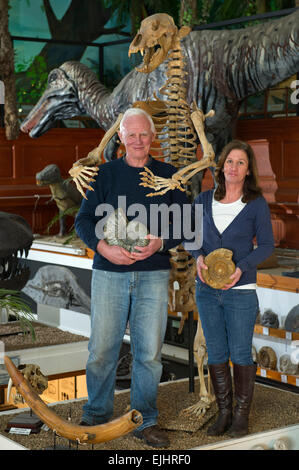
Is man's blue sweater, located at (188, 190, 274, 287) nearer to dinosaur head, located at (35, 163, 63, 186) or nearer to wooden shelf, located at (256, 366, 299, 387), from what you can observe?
wooden shelf, located at (256, 366, 299, 387)

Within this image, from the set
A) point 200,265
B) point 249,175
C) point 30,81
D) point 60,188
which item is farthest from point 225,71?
point 30,81

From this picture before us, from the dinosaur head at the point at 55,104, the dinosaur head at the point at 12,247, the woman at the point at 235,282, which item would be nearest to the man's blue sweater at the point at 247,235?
the woman at the point at 235,282

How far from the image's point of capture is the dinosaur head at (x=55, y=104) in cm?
602

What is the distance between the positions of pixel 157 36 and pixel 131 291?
1.29m

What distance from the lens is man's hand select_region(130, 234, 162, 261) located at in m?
2.94

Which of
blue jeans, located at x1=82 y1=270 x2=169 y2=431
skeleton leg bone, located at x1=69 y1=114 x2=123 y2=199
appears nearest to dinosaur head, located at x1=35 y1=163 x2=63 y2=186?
skeleton leg bone, located at x1=69 y1=114 x2=123 y2=199

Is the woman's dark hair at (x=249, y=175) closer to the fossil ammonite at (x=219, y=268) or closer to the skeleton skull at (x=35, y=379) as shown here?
the fossil ammonite at (x=219, y=268)

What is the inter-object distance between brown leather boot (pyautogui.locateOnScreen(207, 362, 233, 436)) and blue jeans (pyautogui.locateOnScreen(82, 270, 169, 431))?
0.24 m

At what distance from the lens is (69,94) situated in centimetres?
606

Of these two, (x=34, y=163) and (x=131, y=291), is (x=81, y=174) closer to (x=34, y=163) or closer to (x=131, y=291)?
(x=131, y=291)

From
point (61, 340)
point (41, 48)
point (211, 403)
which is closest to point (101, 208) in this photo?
point (211, 403)

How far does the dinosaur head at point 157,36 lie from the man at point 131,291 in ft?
2.15

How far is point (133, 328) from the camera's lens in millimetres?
3041
